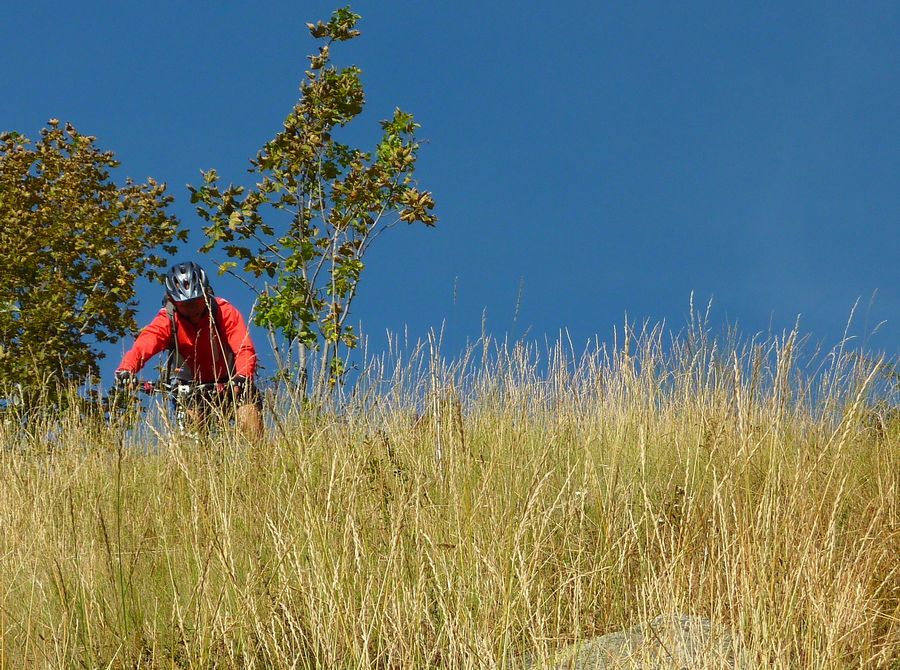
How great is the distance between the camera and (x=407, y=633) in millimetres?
3971

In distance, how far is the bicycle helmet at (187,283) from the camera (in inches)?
321

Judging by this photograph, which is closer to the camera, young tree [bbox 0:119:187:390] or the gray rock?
the gray rock

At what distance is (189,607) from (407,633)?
3.58 ft

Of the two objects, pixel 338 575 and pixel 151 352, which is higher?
pixel 151 352

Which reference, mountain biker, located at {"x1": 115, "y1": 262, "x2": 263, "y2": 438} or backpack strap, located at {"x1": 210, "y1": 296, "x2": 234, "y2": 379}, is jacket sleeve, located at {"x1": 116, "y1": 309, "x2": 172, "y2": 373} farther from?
backpack strap, located at {"x1": 210, "y1": 296, "x2": 234, "y2": 379}

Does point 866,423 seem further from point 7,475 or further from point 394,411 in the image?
point 7,475

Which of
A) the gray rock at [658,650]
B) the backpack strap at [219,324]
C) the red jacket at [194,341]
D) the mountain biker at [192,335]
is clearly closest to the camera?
the gray rock at [658,650]

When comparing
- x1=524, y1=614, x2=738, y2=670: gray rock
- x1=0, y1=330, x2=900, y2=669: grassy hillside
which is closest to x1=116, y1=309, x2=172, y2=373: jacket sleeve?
x1=0, y1=330, x2=900, y2=669: grassy hillside

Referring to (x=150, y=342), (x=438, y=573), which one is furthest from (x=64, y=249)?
(x=438, y=573)

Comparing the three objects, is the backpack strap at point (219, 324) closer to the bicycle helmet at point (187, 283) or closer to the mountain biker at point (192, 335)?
the mountain biker at point (192, 335)

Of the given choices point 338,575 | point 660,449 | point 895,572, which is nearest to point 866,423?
point 660,449

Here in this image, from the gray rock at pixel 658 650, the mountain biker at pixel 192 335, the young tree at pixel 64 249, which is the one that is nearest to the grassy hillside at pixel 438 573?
the gray rock at pixel 658 650

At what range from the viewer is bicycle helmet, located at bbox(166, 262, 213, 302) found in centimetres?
816

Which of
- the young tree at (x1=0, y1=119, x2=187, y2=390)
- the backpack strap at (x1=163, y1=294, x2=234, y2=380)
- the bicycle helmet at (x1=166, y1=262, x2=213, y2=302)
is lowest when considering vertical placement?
the backpack strap at (x1=163, y1=294, x2=234, y2=380)
